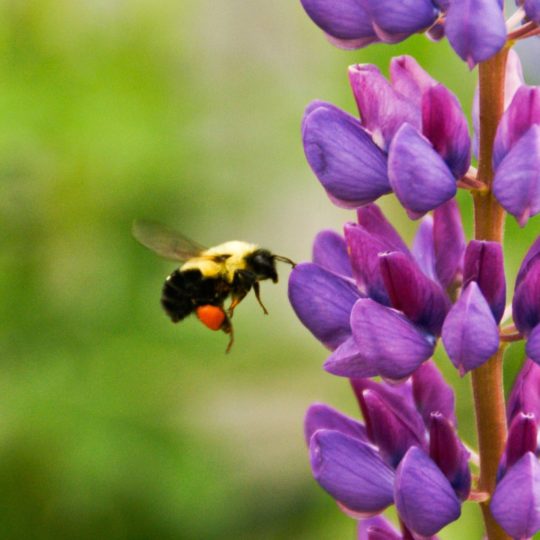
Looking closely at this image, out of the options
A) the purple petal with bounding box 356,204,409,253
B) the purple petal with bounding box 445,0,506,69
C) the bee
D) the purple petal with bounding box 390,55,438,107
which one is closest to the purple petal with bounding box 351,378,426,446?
the purple petal with bounding box 356,204,409,253

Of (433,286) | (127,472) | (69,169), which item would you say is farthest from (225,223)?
(433,286)

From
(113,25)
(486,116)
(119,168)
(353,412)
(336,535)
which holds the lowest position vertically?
(336,535)

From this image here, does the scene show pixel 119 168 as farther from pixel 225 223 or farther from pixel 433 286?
pixel 433 286

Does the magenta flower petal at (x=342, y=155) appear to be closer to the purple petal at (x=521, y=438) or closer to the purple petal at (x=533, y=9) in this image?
the purple petal at (x=533, y=9)

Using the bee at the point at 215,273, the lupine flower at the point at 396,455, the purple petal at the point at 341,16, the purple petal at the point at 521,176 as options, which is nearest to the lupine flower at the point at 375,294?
the lupine flower at the point at 396,455

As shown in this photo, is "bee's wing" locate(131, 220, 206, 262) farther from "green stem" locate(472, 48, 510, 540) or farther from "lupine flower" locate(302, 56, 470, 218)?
"green stem" locate(472, 48, 510, 540)

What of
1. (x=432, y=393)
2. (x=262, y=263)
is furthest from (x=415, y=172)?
(x=262, y=263)
